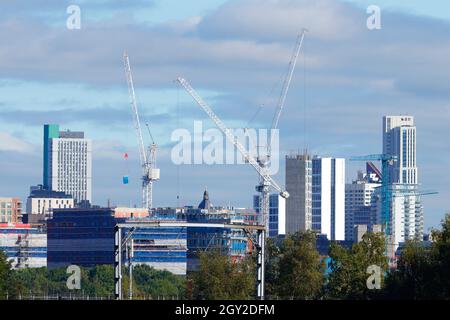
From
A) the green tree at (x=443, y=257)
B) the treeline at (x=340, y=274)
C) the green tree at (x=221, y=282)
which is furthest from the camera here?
the green tree at (x=221, y=282)

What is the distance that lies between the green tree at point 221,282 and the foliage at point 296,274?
2.29 m

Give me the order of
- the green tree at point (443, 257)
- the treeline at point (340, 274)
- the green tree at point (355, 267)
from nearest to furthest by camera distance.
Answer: the green tree at point (443, 257) < the treeline at point (340, 274) < the green tree at point (355, 267)

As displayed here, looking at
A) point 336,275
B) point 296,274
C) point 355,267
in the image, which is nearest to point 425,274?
point 355,267

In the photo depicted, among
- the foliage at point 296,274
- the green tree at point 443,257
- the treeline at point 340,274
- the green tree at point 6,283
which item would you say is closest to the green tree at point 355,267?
the treeline at point 340,274

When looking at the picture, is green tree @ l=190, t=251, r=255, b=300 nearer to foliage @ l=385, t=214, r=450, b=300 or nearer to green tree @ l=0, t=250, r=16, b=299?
foliage @ l=385, t=214, r=450, b=300

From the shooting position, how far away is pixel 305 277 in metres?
137

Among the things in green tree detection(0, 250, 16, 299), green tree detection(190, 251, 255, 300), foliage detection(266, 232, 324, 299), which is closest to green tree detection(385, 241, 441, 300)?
foliage detection(266, 232, 324, 299)

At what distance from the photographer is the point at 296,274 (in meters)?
138

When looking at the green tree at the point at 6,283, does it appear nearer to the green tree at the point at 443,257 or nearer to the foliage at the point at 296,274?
the foliage at the point at 296,274

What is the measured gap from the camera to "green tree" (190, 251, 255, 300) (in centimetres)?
12588

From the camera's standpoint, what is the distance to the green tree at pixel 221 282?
12588 centimetres
